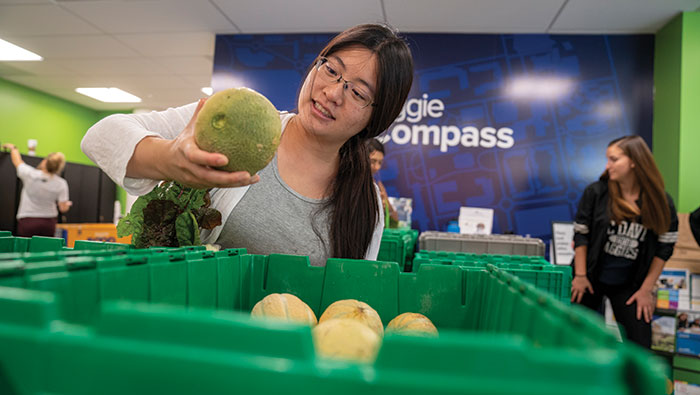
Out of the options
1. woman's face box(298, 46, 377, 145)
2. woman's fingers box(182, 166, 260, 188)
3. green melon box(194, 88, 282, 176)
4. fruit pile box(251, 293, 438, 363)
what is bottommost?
fruit pile box(251, 293, 438, 363)

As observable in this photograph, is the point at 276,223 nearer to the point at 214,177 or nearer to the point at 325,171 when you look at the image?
the point at 325,171

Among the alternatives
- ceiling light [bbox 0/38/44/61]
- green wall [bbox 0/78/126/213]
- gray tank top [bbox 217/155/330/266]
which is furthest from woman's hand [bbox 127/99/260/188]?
green wall [bbox 0/78/126/213]

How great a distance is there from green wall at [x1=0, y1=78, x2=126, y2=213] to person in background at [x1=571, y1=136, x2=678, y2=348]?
8194 mm

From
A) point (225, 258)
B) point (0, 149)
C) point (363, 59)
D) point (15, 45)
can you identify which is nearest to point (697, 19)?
point (363, 59)

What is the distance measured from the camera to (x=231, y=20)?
446 centimetres

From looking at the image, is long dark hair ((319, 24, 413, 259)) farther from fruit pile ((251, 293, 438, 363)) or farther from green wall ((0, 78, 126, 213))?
green wall ((0, 78, 126, 213))

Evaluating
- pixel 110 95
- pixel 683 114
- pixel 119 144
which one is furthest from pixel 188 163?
pixel 110 95

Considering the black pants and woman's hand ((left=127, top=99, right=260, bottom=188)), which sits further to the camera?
the black pants

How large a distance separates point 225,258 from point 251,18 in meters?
4.27

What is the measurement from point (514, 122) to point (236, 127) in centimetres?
A: 434

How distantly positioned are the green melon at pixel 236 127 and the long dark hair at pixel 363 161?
0.54 meters

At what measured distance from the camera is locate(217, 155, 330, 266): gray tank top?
113 centimetres

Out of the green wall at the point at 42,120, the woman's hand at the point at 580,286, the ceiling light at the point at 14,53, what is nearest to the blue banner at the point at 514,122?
the woman's hand at the point at 580,286

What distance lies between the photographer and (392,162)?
459 cm
